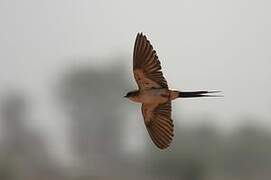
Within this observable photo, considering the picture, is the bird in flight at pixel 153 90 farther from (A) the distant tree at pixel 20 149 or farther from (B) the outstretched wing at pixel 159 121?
(A) the distant tree at pixel 20 149

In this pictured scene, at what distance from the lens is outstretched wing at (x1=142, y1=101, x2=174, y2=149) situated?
0.97 m

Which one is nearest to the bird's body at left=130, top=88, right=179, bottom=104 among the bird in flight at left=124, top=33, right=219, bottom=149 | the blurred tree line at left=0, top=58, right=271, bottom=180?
the bird in flight at left=124, top=33, right=219, bottom=149

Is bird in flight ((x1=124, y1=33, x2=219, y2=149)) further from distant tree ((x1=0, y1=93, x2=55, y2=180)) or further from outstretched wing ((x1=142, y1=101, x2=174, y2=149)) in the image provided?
distant tree ((x1=0, y1=93, x2=55, y2=180))

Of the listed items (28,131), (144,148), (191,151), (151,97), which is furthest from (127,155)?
(151,97)

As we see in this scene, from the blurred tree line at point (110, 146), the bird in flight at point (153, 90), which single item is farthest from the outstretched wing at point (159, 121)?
the blurred tree line at point (110, 146)

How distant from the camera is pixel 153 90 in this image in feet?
3.14

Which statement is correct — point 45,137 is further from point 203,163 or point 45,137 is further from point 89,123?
point 203,163

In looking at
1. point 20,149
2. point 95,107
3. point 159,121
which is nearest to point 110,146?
point 95,107

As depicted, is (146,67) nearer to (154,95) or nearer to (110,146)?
(154,95)

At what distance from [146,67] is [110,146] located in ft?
1.82

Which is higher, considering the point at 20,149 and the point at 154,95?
the point at 154,95

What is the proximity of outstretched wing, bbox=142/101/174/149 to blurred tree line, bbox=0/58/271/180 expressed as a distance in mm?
443

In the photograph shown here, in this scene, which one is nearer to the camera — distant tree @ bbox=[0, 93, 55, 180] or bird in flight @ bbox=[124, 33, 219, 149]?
bird in flight @ bbox=[124, 33, 219, 149]

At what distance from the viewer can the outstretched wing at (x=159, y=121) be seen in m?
0.97
